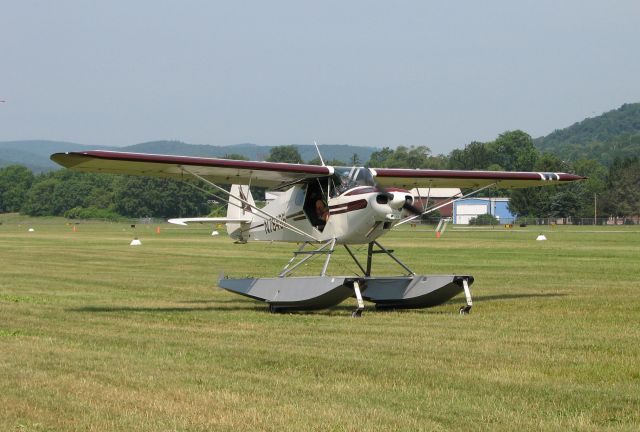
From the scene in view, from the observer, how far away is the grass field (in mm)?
7785

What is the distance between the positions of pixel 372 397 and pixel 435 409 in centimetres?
72

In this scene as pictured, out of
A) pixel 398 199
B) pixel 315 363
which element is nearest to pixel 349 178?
pixel 398 199

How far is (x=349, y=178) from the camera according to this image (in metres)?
17.6

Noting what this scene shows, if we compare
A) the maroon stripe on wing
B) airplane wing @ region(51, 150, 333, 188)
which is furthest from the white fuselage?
the maroon stripe on wing

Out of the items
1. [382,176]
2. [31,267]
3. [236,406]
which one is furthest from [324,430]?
[31,267]

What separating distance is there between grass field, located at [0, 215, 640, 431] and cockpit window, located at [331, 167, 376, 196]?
222 centimetres

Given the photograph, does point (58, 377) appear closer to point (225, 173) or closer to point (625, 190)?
point (225, 173)

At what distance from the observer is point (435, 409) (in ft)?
26.4

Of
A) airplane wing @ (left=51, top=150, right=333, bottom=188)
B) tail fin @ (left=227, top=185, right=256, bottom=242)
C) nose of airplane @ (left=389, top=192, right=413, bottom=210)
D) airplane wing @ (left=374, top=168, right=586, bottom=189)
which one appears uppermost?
airplane wing @ (left=51, top=150, right=333, bottom=188)

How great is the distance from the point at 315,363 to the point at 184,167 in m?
7.80

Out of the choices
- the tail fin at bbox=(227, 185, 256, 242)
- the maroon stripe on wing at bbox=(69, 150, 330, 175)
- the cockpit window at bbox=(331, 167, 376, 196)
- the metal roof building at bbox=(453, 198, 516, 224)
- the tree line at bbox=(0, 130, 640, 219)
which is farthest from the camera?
the metal roof building at bbox=(453, 198, 516, 224)

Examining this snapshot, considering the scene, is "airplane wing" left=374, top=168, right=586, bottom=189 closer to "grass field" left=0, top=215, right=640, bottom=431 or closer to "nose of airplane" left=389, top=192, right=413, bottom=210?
"grass field" left=0, top=215, right=640, bottom=431

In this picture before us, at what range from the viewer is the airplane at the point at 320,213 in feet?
53.9

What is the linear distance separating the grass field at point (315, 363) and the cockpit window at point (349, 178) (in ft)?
7.30
